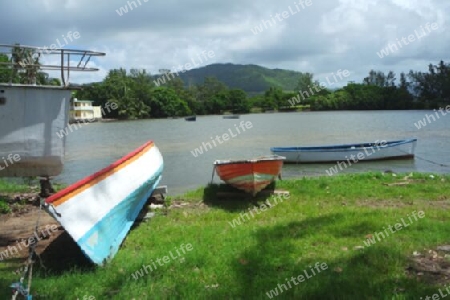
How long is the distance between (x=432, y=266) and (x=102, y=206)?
4689 millimetres

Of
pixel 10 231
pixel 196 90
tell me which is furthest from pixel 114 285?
pixel 196 90

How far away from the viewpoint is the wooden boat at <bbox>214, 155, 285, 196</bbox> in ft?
34.3

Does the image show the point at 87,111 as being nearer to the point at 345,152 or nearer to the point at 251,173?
the point at 345,152

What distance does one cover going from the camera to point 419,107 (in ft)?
391

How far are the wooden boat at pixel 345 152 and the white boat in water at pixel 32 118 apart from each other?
15.1 metres

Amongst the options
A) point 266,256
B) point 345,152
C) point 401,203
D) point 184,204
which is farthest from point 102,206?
point 345,152

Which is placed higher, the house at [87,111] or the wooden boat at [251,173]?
the house at [87,111]

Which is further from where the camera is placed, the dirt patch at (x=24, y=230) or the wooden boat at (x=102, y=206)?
the dirt patch at (x=24, y=230)

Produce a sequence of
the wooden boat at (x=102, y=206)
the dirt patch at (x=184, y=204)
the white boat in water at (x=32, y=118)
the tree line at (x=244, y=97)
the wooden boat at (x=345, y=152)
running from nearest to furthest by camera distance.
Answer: the wooden boat at (x=102, y=206), the white boat in water at (x=32, y=118), the dirt patch at (x=184, y=204), the wooden boat at (x=345, y=152), the tree line at (x=244, y=97)

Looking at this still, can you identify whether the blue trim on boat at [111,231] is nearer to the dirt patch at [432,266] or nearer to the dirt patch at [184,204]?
the dirt patch at [184,204]

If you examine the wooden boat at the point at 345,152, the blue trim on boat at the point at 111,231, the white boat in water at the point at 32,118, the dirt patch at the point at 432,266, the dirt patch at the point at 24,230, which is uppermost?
the white boat in water at the point at 32,118

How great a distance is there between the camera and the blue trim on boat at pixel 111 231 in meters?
5.94

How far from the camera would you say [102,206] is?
6.73 metres

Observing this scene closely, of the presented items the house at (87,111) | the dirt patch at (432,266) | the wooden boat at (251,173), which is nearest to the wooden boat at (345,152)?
the wooden boat at (251,173)
